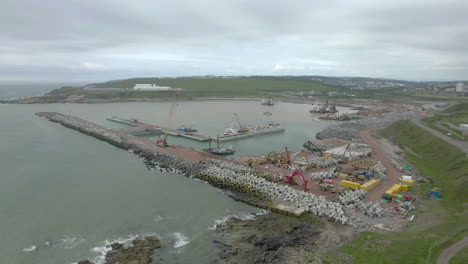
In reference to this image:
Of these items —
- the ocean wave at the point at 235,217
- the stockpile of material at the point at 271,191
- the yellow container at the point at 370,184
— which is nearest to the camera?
the ocean wave at the point at 235,217

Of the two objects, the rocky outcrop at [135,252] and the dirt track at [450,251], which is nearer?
the dirt track at [450,251]

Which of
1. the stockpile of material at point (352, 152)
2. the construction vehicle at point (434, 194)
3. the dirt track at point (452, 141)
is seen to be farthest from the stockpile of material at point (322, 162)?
the dirt track at point (452, 141)

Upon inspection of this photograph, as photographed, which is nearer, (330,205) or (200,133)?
(330,205)

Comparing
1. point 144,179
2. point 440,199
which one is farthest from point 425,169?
point 144,179

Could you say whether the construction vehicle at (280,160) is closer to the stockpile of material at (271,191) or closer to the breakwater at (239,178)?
the breakwater at (239,178)

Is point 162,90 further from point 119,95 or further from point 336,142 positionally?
point 336,142

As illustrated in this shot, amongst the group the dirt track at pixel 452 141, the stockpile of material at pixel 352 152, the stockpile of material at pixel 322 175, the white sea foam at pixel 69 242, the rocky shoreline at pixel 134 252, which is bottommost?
the white sea foam at pixel 69 242

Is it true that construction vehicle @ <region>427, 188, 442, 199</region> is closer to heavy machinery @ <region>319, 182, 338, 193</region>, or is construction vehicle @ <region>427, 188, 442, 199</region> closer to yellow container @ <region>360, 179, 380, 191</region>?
yellow container @ <region>360, 179, 380, 191</region>
